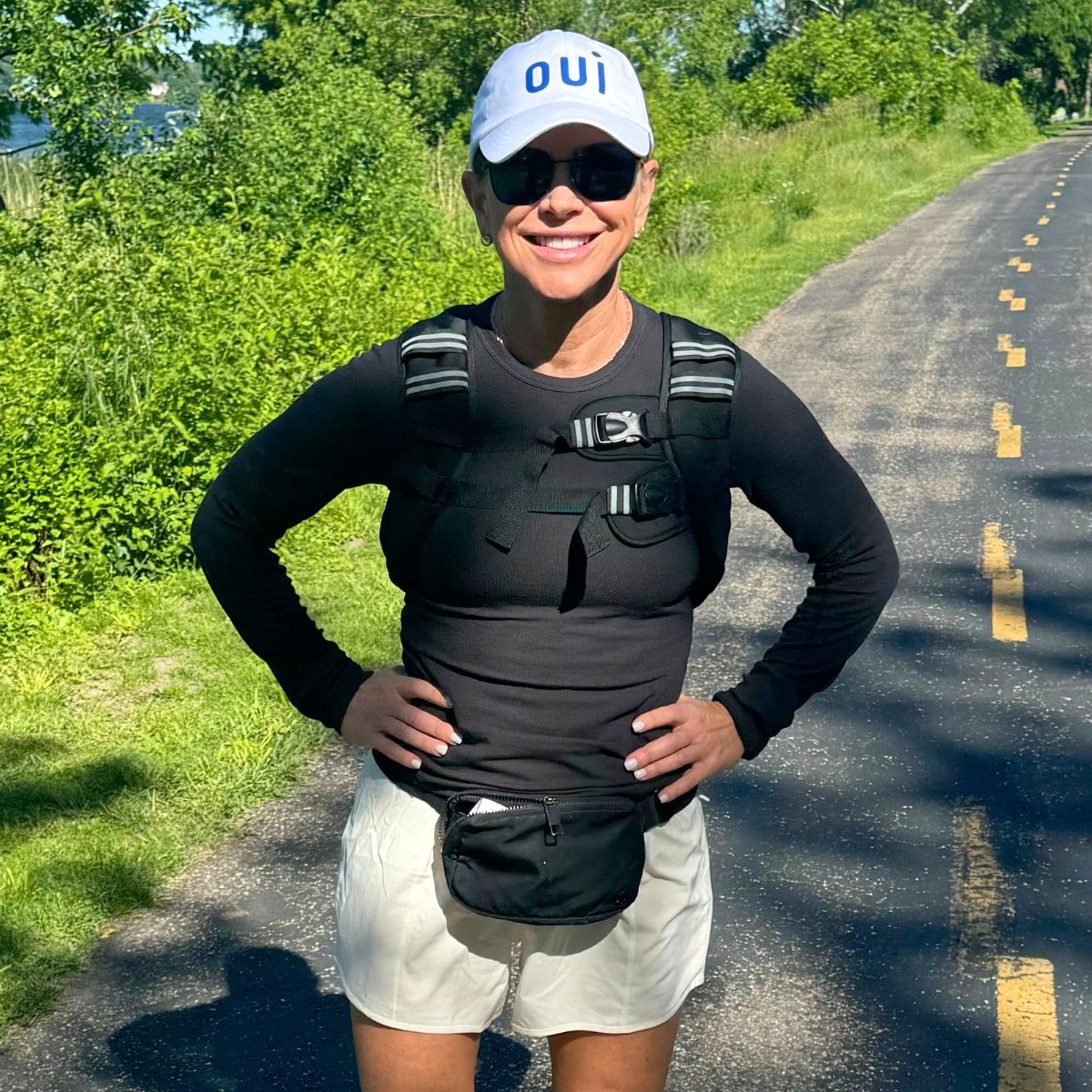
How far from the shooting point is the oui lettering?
6.96 ft

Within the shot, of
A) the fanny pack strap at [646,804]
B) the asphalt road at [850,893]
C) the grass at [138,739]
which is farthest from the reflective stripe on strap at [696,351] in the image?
the grass at [138,739]

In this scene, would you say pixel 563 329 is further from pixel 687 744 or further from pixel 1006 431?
pixel 1006 431

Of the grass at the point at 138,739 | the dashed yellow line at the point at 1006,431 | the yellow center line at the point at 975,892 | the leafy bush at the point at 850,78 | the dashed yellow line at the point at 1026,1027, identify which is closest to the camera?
the dashed yellow line at the point at 1026,1027

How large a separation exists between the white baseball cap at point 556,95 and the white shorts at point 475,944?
0.91 meters

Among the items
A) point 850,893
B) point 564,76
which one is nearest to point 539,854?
point 564,76

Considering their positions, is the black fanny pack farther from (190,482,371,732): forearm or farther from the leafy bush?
the leafy bush

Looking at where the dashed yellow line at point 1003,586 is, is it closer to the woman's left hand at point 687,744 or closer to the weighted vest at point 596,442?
the woman's left hand at point 687,744

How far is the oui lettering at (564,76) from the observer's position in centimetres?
212

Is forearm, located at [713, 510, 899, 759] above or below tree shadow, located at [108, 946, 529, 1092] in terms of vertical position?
above

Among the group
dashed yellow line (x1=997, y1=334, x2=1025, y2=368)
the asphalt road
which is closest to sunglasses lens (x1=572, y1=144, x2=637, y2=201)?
the asphalt road

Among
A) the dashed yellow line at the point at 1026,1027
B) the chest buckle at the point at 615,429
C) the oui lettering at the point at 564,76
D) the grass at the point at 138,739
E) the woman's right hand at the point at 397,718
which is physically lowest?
the dashed yellow line at the point at 1026,1027

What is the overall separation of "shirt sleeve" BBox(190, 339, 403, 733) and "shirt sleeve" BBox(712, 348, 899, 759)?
489 mm

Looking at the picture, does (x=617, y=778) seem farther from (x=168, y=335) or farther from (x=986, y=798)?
(x=168, y=335)

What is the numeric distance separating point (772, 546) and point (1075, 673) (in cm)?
227
